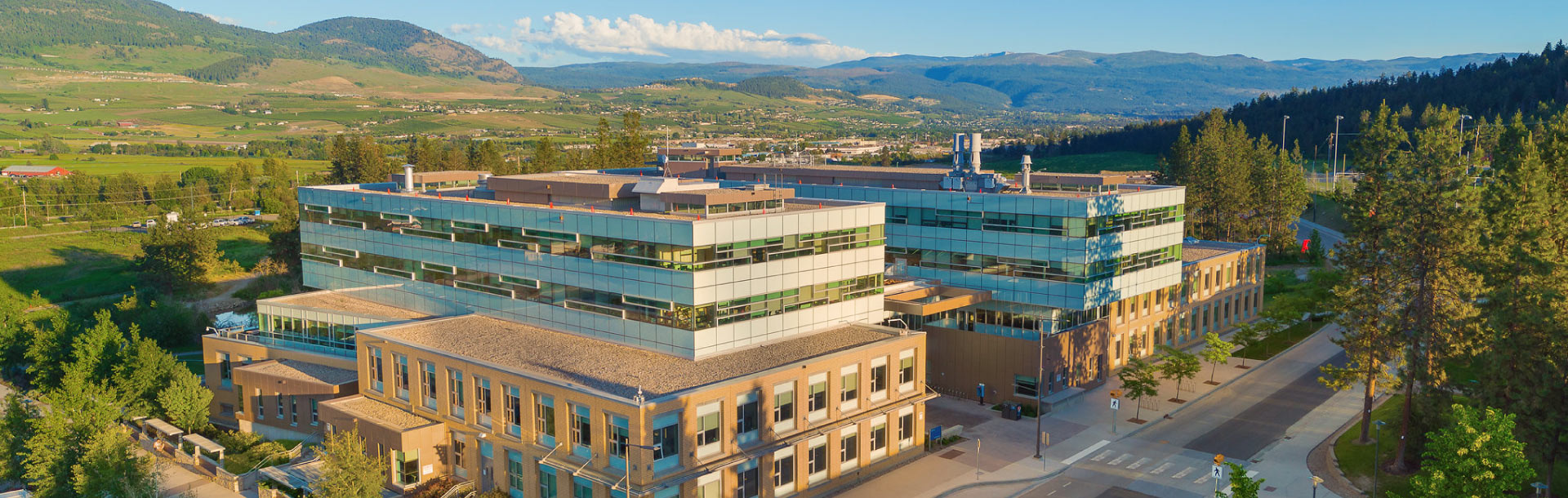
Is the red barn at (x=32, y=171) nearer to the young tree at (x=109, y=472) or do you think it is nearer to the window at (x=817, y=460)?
the young tree at (x=109, y=472)

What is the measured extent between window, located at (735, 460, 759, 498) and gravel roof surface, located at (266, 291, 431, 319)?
26.3m

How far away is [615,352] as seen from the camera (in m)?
46.9

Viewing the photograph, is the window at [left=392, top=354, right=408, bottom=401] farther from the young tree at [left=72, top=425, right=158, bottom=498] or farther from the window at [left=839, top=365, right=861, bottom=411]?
the window at [left=839, top=365, right=861, bottom=411]

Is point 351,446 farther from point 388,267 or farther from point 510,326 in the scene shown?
point 388,267

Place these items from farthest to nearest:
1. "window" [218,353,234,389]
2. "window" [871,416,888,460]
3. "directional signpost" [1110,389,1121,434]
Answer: "window" [218,353,234,389], "directional signpost" [1110,389,1121,434], "window" [871,416,888,460]

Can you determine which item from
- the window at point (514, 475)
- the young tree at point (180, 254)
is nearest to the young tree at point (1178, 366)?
the window at point (514, 475)

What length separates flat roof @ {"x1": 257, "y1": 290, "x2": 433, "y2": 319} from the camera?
5894cm

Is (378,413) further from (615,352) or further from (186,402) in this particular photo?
(186,402)

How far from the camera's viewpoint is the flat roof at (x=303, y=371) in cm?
5397

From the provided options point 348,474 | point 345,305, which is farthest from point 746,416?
point 345,305

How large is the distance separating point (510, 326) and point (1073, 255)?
1239 inches

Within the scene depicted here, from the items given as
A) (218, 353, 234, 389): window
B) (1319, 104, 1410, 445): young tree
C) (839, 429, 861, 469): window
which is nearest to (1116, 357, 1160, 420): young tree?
(1319, 104, 1410, 445): young tree

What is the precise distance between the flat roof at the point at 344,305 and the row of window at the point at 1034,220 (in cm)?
3014

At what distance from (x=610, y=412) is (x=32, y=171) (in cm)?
20218
